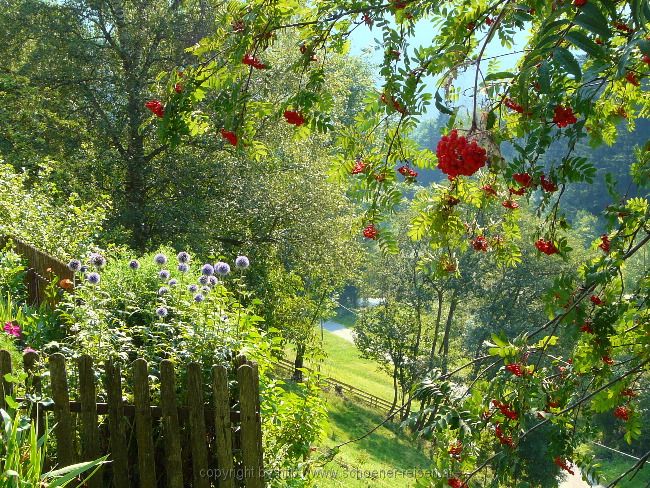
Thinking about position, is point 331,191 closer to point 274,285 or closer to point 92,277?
point 274,285

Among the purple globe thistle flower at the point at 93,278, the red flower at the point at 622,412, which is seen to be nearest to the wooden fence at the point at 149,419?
the purple globe thistle flower at the point at 93,278

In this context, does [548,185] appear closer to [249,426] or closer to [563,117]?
[563,117]

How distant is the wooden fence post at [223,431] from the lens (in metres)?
3.19

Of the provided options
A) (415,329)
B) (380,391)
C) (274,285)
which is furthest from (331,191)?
(380,391)

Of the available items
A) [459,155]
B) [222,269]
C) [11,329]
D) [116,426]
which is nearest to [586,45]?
[459,155]

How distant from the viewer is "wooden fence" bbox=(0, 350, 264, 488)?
319 cm

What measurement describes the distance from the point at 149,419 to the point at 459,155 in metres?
2.07

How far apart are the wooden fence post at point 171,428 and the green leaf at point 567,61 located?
224cm

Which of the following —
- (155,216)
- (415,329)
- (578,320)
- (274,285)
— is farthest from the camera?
(415,329)

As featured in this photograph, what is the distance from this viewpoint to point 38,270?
5684 millimetres

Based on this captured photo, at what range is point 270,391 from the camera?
3922mm

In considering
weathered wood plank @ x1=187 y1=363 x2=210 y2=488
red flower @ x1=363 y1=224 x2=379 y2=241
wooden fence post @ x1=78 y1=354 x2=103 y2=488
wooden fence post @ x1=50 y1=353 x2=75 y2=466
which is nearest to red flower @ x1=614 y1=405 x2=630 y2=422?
red flower @ x1=363 y1=224 x2=379 y2=241

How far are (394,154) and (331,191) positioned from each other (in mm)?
12481

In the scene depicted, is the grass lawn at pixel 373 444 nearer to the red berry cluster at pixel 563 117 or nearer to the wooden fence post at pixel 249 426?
the wooden fence post at pixel 249 426
